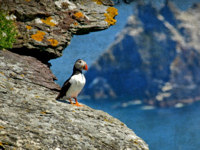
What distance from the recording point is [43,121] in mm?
5016

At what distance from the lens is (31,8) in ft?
28.0

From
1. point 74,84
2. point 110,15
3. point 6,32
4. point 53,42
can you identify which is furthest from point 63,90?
point 110,15

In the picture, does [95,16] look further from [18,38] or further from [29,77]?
[29,77]

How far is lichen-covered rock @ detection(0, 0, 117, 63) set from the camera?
27.1ft

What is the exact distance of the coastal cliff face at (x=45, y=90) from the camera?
15.0 ft

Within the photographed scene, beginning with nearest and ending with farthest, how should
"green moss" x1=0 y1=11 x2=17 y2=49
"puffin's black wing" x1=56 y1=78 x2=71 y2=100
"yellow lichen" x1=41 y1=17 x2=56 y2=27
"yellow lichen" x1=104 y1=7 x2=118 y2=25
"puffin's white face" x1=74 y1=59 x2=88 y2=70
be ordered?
"puffin's black wing" x1=56 y1=78 x2=71 y2=100 < "puffin's white face" x1=74 y1=59 x2=88 y2=70 < "green moss" x1=0 y1=11 x2=17 y2=49 < "yellow lichen" x1=41 y1=17 x2=56 y2=27 < "yellow lichen" x1=104 y1=7 x2=118 y2=25

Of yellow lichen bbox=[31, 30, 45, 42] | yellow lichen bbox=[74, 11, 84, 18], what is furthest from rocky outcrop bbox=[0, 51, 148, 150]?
yellow lichen bbox=[74, 11, 84, 18]

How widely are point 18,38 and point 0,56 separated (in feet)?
3.66

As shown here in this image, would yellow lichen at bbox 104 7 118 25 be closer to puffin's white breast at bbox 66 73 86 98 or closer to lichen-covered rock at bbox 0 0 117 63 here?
lichen-covered rock at bbox 0 0 117 63

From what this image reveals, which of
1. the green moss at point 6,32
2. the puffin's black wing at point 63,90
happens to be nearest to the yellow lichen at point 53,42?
the green moss at point 6,32

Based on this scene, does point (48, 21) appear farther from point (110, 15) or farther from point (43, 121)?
point (43, 121)

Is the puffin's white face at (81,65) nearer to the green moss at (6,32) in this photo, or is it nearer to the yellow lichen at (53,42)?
the yellow lichen at (53,42)

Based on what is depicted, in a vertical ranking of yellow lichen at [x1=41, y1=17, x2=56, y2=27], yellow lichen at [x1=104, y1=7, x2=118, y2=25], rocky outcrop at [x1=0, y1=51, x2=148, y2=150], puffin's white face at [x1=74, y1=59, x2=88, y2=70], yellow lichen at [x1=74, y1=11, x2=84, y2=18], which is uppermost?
yellow lichen at [x1=104, y1=7, x2=118, y2=25]

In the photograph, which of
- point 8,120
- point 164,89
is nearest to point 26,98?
point 8,120
